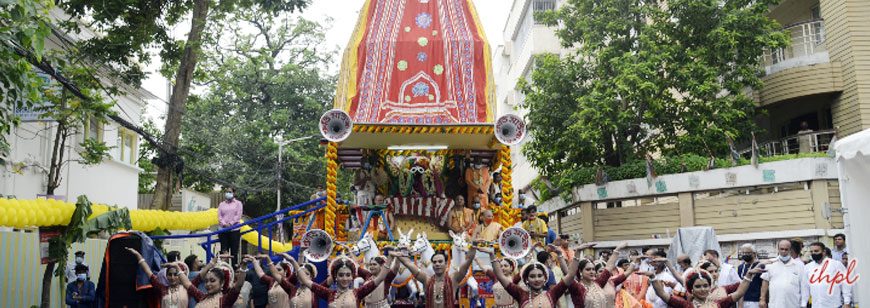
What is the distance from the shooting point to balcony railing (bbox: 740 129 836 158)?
18.1m

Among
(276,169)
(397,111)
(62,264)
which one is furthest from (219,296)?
(276,169)

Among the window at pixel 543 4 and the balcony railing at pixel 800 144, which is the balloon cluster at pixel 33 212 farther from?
the window at pixel 543 4

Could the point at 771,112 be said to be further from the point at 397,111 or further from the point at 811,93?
the point at 397,111

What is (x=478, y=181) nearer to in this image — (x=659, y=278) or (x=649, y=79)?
(x=659, y=278)

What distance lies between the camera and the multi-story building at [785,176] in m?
16.5

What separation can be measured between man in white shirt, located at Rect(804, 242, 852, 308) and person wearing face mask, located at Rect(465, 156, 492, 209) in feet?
19.7

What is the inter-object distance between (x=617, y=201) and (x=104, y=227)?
42.3ft

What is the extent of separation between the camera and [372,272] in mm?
9609

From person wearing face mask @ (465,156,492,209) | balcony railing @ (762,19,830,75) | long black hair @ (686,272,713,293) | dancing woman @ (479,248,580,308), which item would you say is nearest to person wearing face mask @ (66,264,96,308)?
person wearing face mask @ (465,156,492,209)

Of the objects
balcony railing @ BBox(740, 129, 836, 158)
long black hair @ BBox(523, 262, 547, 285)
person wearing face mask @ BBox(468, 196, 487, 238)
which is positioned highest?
balcony railing @ BBox(740, 129, 836, 158)

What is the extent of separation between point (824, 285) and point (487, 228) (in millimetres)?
5047

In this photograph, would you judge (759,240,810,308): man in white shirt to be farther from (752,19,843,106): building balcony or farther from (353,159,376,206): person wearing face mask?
(752,19,843,106): building balcony

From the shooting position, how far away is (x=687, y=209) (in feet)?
60.8

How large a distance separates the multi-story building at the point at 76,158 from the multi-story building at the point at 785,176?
472 inches
